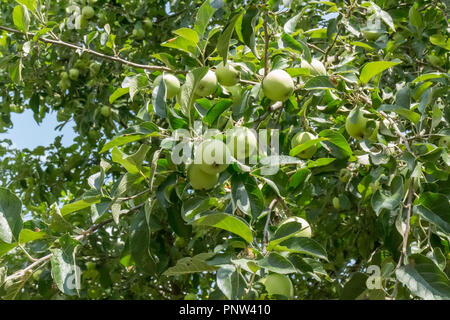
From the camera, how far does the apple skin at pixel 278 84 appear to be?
1445mm

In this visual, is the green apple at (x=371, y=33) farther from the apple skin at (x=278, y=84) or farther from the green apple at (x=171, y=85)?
the green apple at (x=171, y=85)

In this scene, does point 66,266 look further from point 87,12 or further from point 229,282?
point 87,12

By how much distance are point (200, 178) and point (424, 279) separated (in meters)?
0.58

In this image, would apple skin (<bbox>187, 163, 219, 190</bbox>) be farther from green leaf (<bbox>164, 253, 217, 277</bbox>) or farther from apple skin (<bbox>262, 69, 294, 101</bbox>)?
apple skin (<bbox>262, 69, 294, 101</bbox>)

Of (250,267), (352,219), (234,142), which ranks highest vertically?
(234,142)

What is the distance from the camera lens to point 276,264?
3.66 feet

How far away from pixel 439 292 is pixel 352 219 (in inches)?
74.2

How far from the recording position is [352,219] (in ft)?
9.62

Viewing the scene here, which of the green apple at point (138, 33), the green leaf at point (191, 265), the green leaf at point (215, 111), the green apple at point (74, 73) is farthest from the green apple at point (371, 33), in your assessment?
the green apple at point (74, 73)
